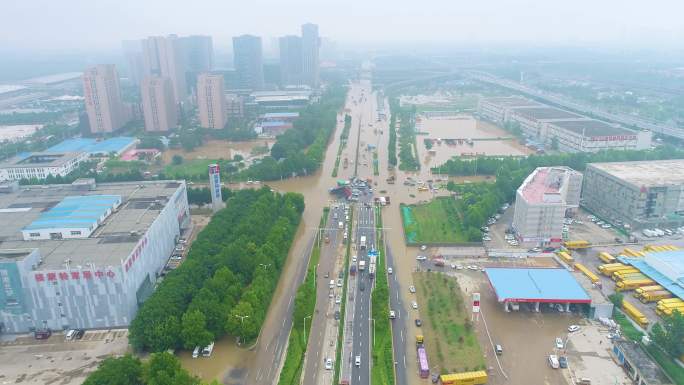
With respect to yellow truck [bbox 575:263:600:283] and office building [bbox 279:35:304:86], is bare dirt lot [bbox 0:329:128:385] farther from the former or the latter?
office building [bbox 279:35:304:86]

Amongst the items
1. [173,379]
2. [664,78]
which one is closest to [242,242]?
[173,379]

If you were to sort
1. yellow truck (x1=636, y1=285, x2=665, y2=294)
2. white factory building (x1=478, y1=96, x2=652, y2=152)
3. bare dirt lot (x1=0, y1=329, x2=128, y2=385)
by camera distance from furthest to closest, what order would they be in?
1. white factory building (x1=478, y1=96, x2=652, y2=152)
2. yellow truck (x1=636, y1=285, x2=665, y2=294)
3. bare dirt lot (x1=0, y1=329, x2=128, y2=385)

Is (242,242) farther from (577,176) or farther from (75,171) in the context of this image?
(75,171)

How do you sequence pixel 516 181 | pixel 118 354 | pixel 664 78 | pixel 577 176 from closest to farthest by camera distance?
pixel 118 354, pixel 577 176, pixel 516 181, pixel 664 78

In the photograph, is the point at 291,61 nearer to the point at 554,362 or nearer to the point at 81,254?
the point at 81,254

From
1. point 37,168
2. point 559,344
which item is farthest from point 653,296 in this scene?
point 37,168

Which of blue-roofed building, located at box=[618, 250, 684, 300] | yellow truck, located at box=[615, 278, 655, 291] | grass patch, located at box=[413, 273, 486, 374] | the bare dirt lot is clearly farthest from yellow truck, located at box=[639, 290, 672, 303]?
the bare dirt lot

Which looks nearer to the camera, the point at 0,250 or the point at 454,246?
the point at 0,250
